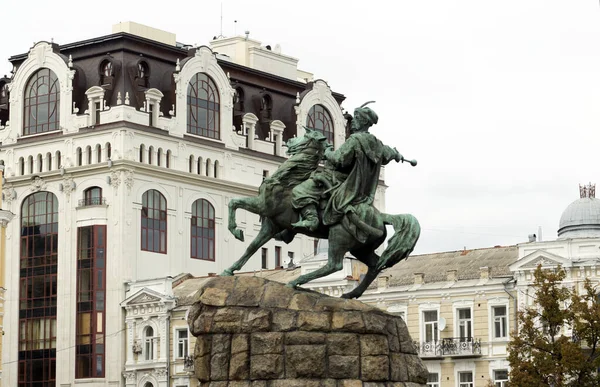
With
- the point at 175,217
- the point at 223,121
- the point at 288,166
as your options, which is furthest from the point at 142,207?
the point at 288,166

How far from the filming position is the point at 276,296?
85.5 feet

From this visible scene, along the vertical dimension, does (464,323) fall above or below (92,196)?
below

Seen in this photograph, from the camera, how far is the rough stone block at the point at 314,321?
25.6 m

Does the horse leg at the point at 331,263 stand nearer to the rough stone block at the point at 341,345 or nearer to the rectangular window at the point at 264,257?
the rough stone block at the point at 341,345

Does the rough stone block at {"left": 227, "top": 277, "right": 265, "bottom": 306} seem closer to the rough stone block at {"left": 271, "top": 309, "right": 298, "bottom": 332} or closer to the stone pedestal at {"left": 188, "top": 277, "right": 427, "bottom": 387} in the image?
the stone pedestal at {"left": 188, "top": 277, "right": 427, "bottom": 387}

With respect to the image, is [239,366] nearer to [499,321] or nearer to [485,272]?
[485,272]

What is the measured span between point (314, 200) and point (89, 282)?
2531 inches

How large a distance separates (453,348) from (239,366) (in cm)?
4894

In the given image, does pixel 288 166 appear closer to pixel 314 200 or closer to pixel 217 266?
pixel 314 200

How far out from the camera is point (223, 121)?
9744 cm

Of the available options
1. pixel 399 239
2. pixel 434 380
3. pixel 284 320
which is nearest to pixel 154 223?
pixel 434 380

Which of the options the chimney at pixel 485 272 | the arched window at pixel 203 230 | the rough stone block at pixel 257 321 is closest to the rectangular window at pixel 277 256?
the arched window at pixel 203 230

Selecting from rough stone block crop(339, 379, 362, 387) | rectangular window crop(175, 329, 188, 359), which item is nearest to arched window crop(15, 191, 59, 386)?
rectangular window crop(175, 329, 188, 359)

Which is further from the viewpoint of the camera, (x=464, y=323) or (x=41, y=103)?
(x=41, y=103)
